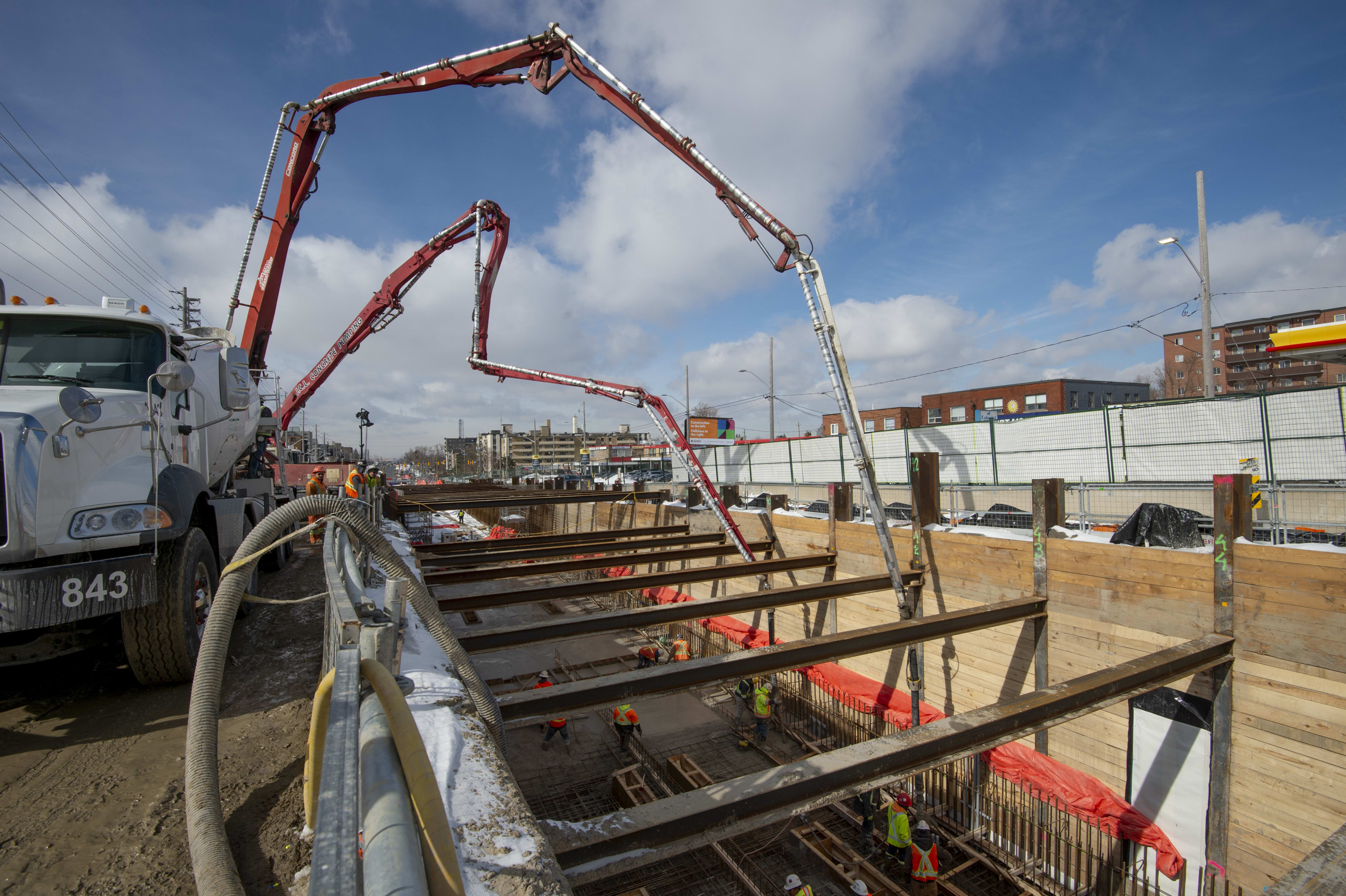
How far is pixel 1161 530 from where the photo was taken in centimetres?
759

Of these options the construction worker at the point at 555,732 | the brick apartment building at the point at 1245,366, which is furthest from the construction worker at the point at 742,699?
the brick apartment building at the point at 1245,366

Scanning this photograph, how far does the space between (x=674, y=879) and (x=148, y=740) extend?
661cm

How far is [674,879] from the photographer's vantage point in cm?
777

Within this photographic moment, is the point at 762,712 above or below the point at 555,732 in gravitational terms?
above

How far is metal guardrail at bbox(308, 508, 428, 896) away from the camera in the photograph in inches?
33.5

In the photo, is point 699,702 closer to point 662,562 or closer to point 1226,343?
point 662,562

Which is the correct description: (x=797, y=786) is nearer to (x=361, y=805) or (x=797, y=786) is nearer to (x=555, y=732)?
(x=361, y=805)

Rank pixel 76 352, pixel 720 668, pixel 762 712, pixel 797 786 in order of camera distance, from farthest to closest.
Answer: pixel 762 712, pixel 76 352, pixel 720 668, pixel 797 786

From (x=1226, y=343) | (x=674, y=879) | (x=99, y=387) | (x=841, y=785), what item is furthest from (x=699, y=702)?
(x=1226, y=343)

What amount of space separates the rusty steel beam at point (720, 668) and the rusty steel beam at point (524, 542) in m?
6.46

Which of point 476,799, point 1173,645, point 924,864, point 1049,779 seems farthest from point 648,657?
point 476,799

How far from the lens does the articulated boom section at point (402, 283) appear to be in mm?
15438

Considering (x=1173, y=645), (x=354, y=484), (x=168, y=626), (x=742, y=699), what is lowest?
(x=742, y=699)

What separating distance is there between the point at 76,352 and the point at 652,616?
577 centimetres
